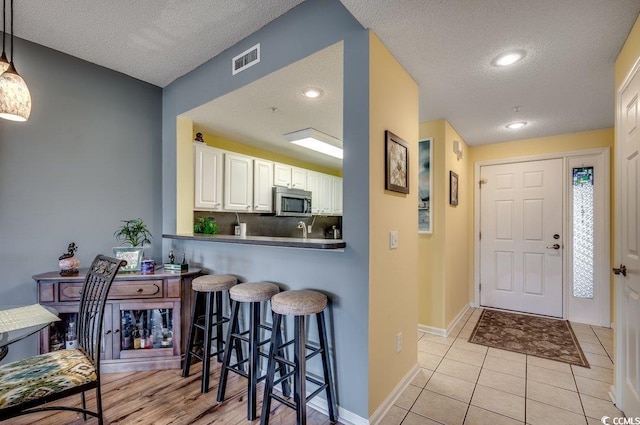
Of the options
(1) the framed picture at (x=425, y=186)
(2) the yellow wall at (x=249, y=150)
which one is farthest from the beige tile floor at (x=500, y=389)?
(2) the yellow wall at (x=249, y=150)

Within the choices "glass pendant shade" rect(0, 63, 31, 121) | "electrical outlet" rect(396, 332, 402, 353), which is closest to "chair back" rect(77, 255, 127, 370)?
"glass pendant shade" rect(0, 63, 31, 121)

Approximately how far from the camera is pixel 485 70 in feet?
7.32

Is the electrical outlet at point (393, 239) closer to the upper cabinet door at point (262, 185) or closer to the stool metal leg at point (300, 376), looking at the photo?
the stool metal leg at point (300, 376)

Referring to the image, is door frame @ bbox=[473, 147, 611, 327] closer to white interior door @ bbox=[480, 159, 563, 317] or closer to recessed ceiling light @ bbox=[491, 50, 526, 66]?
white interior door @ bbox=[480, 159, 563, 317]

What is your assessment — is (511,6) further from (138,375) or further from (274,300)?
(138,375)

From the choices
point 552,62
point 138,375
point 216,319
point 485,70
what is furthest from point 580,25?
point 138,375

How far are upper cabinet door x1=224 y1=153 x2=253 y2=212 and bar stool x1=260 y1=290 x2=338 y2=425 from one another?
1963 mm

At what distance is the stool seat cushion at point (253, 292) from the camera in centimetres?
196

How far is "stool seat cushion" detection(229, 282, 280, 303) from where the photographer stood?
6.42ft

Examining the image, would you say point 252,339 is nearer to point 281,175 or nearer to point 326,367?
point 326,367

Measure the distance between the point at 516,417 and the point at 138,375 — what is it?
2.74 meters

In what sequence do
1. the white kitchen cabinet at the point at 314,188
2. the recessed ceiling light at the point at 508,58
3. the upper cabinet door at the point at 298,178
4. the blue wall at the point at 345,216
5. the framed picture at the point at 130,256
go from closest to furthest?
the blue wall at the point at 345,216 < the recessed ceiling light at the point at 508,58 < the framed picture at the point at 130,256 < the upper cabinet door at the point at 298,178 < the white kitchen cabinet at the point at 314,188

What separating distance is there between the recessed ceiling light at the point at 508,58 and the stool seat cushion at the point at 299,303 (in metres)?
2.02

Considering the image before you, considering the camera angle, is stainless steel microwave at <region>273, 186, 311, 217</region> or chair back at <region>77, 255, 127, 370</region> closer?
chair back at <region>77, 255, 127, 370</region>
